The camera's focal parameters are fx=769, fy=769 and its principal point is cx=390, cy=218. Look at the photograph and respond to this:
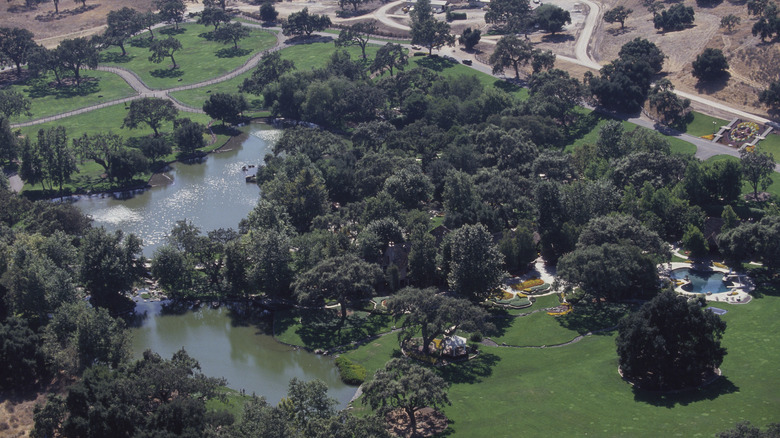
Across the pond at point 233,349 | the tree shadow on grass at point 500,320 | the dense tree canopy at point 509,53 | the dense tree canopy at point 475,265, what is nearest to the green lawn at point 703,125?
the dense tree canopy at point 509,53

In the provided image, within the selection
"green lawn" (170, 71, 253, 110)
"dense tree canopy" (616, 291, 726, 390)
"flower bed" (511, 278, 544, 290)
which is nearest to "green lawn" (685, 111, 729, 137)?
"flower bed" (511, 278, 544, 290)

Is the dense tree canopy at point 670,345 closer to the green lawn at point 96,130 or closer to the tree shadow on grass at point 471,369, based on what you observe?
the tree shadow on grass at point 471,369

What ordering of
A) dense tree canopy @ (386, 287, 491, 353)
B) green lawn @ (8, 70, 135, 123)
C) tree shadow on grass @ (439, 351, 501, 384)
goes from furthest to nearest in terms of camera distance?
1. green lawn @ (8, 70, 135, 123)
2. dense tree canopy @ (386, 287, 491, 353)
3. tree shadow on grass @ (439, 351, 501, 384)

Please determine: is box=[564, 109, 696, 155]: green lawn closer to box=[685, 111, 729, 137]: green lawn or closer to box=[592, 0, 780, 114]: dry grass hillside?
box=[685, 111, 729, 137]: green lawn

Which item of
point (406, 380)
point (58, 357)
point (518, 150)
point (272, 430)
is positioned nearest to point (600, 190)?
point (518, 150)

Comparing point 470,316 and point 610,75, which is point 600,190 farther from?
point 610,75

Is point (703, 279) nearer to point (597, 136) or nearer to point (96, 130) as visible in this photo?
point (597, 136)

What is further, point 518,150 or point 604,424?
point 518,150
